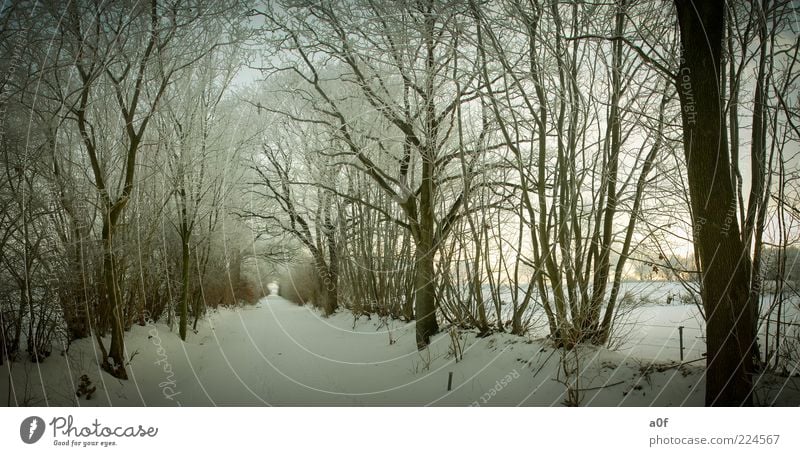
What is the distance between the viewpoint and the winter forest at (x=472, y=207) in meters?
2.14

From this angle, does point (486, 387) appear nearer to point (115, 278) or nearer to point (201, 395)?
point (201, 395)

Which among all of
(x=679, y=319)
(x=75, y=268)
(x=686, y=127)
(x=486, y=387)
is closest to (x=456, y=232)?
(x=486, y=387)

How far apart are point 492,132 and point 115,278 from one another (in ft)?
13.2
